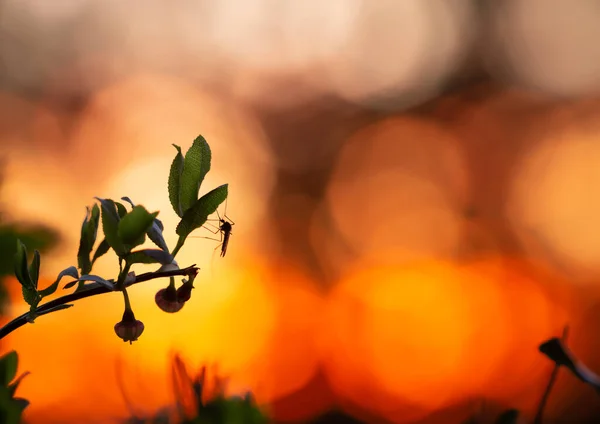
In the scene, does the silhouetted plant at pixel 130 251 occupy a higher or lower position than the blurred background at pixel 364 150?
lower

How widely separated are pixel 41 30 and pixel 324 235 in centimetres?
603

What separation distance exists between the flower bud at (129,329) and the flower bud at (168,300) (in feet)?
0.08

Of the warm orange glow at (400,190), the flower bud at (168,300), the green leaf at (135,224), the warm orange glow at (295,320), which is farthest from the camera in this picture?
the warm orange glow at (400,190)

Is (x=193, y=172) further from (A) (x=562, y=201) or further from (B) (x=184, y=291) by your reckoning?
(A) (x=562, y=201)

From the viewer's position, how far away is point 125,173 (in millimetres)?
9570

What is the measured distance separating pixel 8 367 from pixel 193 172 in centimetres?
21

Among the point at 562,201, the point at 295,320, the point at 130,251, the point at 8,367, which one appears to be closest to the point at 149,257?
the point at 130,251

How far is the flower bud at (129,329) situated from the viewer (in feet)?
1.97

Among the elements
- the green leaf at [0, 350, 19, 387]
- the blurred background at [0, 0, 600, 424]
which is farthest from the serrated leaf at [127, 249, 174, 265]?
the blurred background at [0, 0, 600, 424]

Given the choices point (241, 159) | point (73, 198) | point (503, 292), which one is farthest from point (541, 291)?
point (73, 198)

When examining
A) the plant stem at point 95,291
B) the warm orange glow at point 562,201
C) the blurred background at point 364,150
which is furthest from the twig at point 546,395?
the warm orange glow at point 562,201

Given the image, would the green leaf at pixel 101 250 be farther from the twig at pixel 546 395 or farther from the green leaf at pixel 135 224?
the twig at pixel 546 395

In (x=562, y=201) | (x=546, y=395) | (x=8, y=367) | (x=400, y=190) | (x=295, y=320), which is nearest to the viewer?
(x=546, y=395)

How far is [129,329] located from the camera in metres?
0.61
